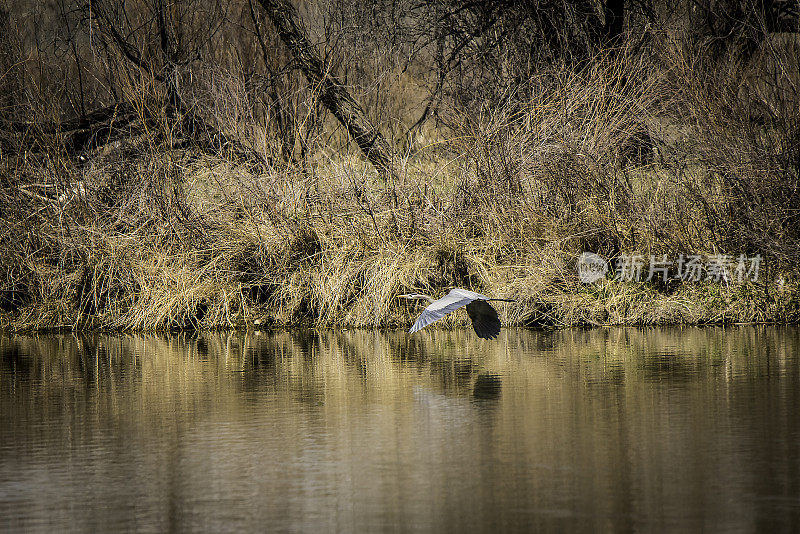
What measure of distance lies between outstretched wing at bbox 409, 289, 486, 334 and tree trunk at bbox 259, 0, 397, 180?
6.77 meters

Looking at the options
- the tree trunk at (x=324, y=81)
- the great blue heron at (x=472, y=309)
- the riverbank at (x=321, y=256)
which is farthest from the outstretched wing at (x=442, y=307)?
the tree trunk at (x=324, y=81)

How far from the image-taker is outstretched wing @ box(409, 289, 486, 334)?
1006cm

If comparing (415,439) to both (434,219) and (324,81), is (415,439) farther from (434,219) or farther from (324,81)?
(324,81)

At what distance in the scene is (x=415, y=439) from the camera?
7047 mm

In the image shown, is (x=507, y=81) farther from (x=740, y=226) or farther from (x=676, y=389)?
(x=676, y=389)

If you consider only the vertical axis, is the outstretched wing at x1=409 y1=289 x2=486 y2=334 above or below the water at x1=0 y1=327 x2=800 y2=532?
above

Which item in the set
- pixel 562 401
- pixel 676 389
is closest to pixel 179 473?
pixel 562 401

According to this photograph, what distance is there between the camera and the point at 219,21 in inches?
741

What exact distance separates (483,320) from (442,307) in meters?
1.12

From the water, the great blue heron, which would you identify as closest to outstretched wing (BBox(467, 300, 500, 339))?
the great blue heron

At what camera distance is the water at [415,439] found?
17.6 ft

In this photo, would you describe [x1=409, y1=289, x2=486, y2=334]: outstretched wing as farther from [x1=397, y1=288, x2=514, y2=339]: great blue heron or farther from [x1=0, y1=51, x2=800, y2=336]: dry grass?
[x1=0, y1=51, x2=800, y2=336]: dry grass

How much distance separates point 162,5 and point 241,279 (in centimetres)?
556

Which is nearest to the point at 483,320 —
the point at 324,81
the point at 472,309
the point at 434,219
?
the point at 472,309
